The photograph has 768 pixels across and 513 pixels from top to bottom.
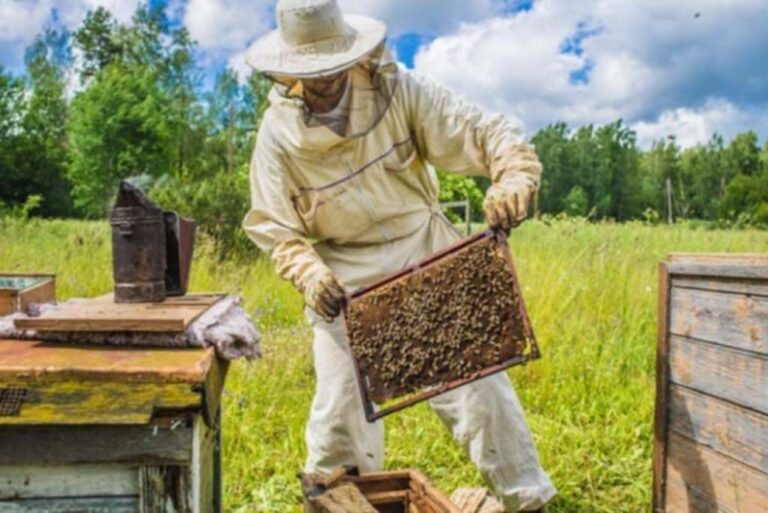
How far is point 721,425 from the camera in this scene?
7.32 ft

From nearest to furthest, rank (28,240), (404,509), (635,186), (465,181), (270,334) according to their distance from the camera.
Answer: (404,509), (270,334), (28,240), (465,181), (635,186)

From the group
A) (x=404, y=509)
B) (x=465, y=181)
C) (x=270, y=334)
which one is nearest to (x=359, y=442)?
(x=404, y=509)

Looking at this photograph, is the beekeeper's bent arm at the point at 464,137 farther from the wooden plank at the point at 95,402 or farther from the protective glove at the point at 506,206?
the wooden plank at the point at 95,402

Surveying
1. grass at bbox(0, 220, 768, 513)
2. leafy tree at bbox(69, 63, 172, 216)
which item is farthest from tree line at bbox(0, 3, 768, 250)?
grass at bbox(0, 220, 768, 513)

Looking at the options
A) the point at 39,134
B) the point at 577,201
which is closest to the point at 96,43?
the point at 39,134

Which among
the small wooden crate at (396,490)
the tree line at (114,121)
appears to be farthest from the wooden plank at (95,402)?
the tree line at (114,121)

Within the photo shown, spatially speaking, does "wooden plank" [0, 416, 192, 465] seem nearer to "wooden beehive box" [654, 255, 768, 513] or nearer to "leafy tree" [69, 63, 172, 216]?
"wooden beehive box" [654, 255, 768, 513]

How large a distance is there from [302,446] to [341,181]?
1.54m

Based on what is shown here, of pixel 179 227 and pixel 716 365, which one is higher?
pixel 179 227

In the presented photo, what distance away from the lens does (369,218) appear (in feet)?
8.37

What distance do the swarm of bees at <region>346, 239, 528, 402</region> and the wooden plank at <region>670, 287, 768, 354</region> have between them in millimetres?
649

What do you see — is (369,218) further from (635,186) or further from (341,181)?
(635,186)

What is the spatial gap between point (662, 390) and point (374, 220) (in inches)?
45.6

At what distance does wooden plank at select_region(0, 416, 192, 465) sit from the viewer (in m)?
1.45
